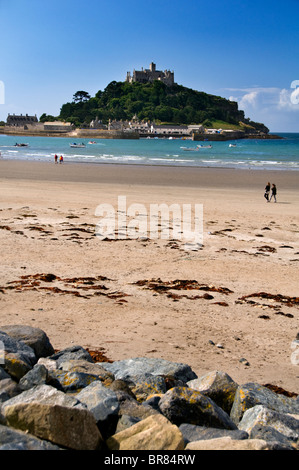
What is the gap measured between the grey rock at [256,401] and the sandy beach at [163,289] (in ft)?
3.32

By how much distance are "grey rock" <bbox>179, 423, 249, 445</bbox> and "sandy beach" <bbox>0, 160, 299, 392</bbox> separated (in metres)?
2.16

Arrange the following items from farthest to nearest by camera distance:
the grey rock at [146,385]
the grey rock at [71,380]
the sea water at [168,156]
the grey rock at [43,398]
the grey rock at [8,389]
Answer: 1. the sea water at [168,156]
2. the grey rock at [146,385]
3. the grey rock at [71,380]
4. the grey rock at [8,389]
5. the grey rock at [43,398]

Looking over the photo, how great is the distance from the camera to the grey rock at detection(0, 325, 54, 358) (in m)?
5.60

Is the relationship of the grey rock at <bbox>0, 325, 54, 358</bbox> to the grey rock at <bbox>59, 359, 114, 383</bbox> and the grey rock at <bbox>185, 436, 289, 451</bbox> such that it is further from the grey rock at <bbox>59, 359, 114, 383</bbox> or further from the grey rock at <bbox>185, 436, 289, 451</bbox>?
the grey rock at <bbox>185, 436, 289, 451</bbox>

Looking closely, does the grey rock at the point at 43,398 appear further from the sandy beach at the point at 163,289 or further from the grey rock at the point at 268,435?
the sandy beach at the point at 163,289

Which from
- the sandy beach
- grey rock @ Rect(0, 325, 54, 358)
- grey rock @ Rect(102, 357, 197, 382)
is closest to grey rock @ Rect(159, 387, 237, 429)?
grey rock @ Rect(102, 357, 197, 382)

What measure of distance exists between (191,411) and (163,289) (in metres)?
5.33

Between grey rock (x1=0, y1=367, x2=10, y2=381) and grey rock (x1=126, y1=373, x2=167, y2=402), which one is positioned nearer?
grey rock (x1=0, y1=367, x2=10, y2=381)

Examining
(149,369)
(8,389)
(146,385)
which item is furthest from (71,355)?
(8,389)

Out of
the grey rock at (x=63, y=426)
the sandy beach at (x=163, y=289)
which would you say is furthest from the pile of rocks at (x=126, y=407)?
the sandy beach at (x=163, y=289)

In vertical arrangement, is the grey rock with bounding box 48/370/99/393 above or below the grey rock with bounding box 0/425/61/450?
below

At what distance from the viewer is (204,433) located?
379 cm

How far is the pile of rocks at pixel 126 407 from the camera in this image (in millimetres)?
3377

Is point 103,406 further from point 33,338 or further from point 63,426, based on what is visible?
point 33,338
